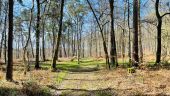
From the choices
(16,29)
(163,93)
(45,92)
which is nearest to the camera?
(163,93)

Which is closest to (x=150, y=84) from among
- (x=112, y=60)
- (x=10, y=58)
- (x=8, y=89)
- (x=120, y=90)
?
(x=120, y=90)

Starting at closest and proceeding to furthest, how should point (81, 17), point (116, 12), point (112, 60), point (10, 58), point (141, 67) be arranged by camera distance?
point (10, 58) → point (141, 67) → point (112, 60) → point (116, 12) → point (81, 17)

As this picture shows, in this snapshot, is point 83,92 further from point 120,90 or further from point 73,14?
point 73,14

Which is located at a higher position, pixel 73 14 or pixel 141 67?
pixel 73 14

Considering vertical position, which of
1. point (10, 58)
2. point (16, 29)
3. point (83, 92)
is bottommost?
point (83, 92)

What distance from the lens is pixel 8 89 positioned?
15781 millimetres

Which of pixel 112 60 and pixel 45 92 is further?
pixel 112 60

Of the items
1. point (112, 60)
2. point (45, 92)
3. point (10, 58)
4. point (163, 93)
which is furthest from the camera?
point (112, 60)

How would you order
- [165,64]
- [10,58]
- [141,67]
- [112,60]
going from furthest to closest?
[112,60], [165,64], [141,67], [10,58]

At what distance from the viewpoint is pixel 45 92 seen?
51.8ft

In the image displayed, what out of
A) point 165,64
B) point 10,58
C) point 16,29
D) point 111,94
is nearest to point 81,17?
point 16,29

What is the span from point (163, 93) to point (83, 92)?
3.84 metres

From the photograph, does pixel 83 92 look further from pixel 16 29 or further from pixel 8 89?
pixel 16 29

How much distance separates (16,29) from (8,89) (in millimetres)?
44743
